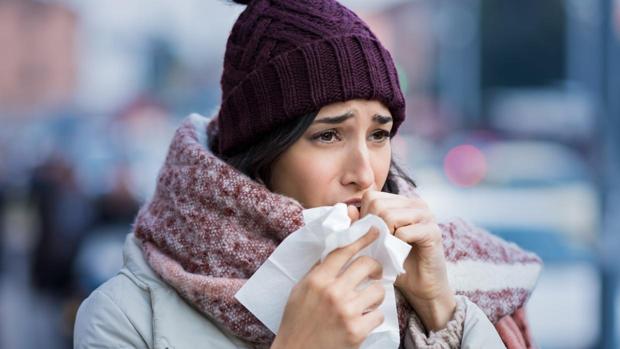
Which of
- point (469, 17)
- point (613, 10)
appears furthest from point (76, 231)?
point (469, 17)

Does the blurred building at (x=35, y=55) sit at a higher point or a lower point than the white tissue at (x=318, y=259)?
lower

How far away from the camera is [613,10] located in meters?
5.49

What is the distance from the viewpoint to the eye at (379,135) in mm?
2365

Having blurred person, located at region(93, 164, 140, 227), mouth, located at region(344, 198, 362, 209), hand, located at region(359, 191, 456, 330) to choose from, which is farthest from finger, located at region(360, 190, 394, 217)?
blurred person, located at region(93, 164, 140, 227)

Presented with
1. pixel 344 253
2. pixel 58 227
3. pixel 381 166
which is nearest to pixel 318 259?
pixel 344 253

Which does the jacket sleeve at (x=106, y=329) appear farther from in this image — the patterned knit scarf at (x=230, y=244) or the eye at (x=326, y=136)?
the eye at (x=326, y=136)

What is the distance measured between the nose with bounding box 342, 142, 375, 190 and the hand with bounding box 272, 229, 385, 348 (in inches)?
9.8

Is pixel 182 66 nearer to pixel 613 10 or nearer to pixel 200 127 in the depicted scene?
pixel 613 10

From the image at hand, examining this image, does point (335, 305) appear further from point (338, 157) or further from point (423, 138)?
point (423, 138)

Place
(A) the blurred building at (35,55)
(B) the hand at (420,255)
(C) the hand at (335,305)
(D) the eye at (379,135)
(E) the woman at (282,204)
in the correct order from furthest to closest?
(A) the blurred building at (35,55) < (D) the eye at (379,135) < (E) the woman at (282,204) < (B) the hand at (420,255) < (C) the hand at (335,305)

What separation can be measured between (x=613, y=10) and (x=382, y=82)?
358 cm

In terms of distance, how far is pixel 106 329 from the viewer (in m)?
2.27

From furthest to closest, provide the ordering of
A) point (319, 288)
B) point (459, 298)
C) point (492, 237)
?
point (492, 237) < point (459, 298) < point (319, 288)

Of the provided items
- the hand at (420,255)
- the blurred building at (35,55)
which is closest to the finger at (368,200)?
the hand at (420,255)
